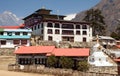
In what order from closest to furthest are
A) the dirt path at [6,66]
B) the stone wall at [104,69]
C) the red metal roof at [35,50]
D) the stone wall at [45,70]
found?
the stone wall at [45,70], the dirt path at [6,66], the stone wall at [104,69], the red metal roof at [35,50]

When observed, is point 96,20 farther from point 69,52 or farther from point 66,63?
point 66,63

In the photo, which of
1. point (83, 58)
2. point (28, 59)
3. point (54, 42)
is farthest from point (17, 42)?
point (83, 58)

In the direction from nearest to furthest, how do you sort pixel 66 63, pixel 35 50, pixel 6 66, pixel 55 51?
pixel 66 63, pixel 55 51, pixel 35 50, pixel 6 66

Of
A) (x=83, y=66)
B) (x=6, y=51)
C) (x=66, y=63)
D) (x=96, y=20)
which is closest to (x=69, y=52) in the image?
(x=66, y=63)

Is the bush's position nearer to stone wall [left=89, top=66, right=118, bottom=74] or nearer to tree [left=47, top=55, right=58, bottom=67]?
stone wall [left=89, top=66, right=118, bottom=74]

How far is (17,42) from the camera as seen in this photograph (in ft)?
282

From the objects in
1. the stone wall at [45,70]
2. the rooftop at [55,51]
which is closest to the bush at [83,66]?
the stone wall at [45,70]

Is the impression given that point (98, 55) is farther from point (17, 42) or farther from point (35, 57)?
point (17, 42)

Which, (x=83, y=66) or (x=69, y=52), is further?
(x=69, y=52)

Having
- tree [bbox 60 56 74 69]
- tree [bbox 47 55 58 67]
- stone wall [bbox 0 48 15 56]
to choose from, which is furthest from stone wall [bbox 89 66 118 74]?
stone wall [bbox 0 48 15 56]

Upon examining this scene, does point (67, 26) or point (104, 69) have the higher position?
point (67, 26)

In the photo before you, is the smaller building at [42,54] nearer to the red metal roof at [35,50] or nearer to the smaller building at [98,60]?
the red metal roof at [35,50]

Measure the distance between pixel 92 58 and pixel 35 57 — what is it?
543 inches

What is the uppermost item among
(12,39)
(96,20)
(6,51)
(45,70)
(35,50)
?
(96,20)
